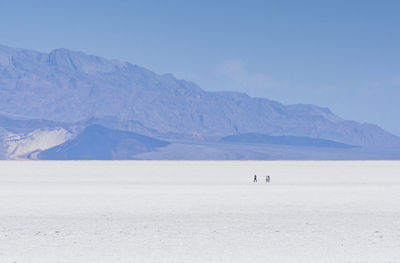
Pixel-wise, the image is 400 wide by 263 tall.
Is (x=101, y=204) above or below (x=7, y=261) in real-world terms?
above

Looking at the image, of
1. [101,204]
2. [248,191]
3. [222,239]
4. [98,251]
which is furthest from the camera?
[248,191]

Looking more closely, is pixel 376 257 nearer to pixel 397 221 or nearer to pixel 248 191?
pixel 397 221

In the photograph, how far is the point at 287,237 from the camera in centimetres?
1631

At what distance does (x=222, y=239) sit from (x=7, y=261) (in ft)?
17.4

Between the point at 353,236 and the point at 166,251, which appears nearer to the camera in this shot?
the point at 166,251

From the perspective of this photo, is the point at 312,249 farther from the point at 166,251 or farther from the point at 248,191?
the point at 248,191

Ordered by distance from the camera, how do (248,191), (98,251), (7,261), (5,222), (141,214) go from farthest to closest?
1. (248,191)
2. (141,214)
3. (5,222)
4. (98,251)
5. (7,261)

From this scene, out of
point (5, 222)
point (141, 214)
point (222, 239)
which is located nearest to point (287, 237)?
point (222, 239)

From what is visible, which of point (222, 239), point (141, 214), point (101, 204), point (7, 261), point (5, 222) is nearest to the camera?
point (7, 261)

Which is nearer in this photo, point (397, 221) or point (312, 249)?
point (312, 249)

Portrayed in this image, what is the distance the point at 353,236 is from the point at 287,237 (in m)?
1.69

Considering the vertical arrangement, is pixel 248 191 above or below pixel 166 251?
above

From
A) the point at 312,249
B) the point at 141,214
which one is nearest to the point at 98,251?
the point at 312,249

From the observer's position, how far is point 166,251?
46.7ft
